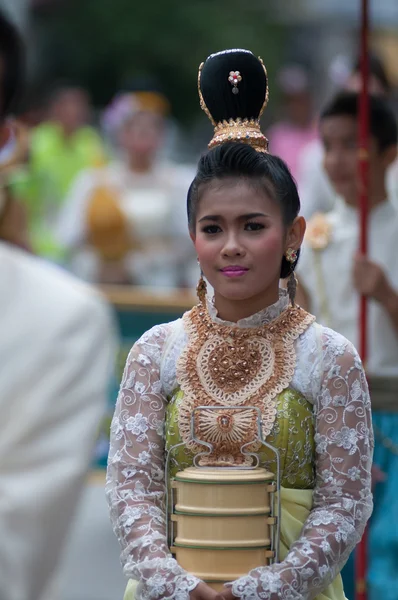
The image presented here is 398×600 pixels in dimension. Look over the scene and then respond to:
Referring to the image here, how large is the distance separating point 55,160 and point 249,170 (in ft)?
32.2

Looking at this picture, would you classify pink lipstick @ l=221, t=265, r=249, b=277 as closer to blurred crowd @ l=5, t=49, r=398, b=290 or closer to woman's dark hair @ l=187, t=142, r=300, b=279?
woman's dark hair @ l=187, t=142, r=300, b=279

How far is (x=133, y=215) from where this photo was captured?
10.3 m

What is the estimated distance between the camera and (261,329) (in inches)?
119

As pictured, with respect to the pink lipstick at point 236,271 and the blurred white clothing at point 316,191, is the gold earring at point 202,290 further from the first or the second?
the blurred white clothing at point 316,191

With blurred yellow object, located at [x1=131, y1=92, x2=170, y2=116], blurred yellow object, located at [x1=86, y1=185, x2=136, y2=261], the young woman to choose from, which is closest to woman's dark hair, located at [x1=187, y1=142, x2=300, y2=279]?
the young woman

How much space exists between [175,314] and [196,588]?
5663 mm

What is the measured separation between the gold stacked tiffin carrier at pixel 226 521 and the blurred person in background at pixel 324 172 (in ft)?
8.40

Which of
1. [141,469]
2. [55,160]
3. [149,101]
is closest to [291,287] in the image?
[141,469]

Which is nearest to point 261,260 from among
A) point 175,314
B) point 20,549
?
point 20,549

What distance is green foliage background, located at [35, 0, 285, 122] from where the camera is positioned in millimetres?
28031

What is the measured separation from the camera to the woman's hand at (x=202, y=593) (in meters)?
2.75

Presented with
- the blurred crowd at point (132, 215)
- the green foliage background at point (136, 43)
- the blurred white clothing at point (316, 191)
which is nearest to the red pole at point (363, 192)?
the blurred white clothing at point (316, 191)

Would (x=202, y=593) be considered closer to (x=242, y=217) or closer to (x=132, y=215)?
(x=242, y=217)

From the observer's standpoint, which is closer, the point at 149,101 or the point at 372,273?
→ the point at 372,273
